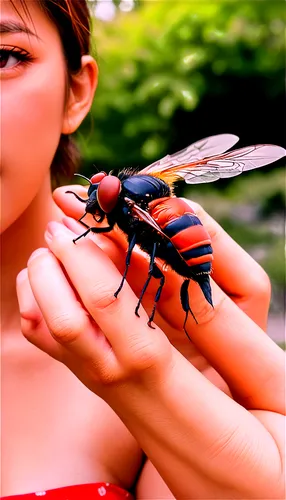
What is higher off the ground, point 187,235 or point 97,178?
point 97,178

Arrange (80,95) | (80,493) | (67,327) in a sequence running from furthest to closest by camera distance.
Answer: (80,95)
(80,493)
(67,327)

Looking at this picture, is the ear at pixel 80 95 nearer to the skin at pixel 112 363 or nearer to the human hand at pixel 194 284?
the skin at pixel 112 363

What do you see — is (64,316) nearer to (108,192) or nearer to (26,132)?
(108,192)

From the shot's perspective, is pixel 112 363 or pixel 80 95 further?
pixel 80 95

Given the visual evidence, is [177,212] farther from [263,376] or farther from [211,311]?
[263,376]

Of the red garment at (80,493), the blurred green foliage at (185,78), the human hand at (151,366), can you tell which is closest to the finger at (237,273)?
the human hand at (151,366)

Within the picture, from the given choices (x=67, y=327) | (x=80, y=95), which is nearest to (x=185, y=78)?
(x=80, y=95)
